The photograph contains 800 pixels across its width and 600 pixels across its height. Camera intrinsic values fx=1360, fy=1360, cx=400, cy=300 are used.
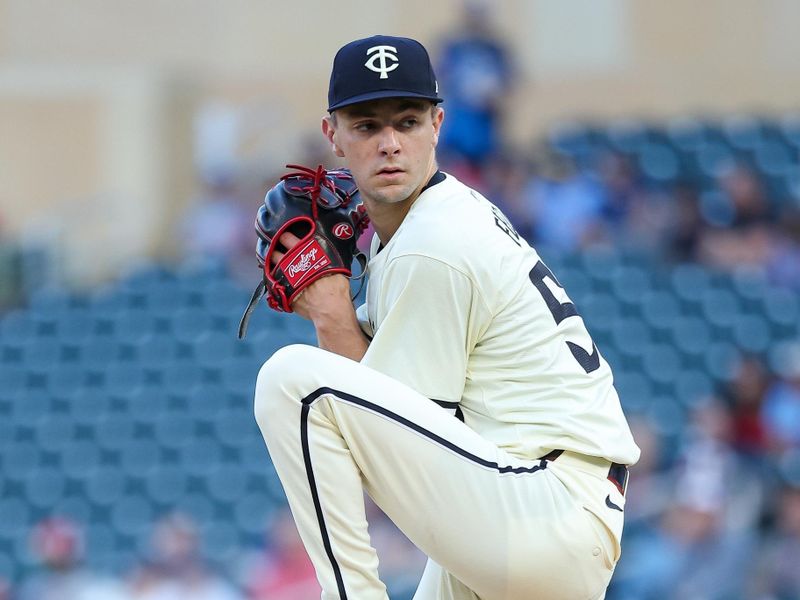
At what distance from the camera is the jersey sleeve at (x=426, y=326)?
2.60m

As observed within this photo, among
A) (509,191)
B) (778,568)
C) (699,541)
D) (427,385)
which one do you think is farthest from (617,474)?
(509,191)

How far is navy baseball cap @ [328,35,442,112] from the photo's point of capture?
2658 mm

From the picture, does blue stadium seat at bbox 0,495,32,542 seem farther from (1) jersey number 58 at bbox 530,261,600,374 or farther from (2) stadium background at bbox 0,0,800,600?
(1) jersey number 58 at bbox 530,261,600,374

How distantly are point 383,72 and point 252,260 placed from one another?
22.4 feet

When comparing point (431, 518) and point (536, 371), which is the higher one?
point (536, 371)


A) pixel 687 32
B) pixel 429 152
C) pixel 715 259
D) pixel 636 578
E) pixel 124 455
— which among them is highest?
pixel 429 152

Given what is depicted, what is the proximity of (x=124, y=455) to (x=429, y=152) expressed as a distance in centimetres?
610

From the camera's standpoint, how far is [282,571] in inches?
271

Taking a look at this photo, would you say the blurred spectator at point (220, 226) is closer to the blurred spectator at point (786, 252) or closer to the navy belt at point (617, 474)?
the blurred spectator at point (786, 252)

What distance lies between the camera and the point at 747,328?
7.93m

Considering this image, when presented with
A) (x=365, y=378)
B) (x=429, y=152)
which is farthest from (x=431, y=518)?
(x=429, y=152)

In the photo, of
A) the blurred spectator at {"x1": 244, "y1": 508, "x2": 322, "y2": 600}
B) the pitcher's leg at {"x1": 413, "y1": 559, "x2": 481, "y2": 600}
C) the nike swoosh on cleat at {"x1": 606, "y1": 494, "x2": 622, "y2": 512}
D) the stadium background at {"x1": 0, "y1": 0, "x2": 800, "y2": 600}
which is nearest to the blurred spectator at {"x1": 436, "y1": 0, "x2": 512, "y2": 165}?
the stadium background at {"x1": 0, "y1": 0, "x2": 800, "y2": 600}

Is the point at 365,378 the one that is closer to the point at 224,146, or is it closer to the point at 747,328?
the point at 747,328

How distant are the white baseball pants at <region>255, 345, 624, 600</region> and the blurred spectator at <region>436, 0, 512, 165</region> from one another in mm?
6396
